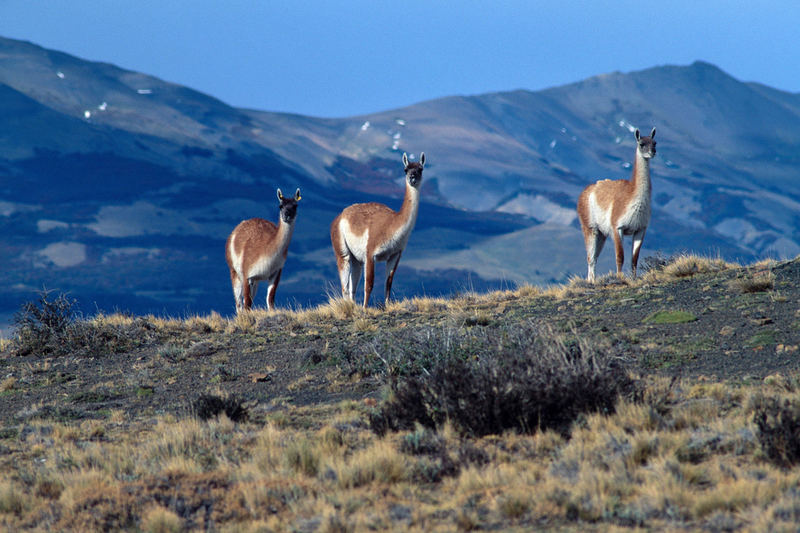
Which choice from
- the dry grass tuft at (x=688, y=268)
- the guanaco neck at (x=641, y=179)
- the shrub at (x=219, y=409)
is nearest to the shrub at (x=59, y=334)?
the shrub at (x=219, y=409)

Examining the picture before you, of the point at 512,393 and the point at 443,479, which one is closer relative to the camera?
the point at 443,479

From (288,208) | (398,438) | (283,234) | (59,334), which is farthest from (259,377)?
(288,208)

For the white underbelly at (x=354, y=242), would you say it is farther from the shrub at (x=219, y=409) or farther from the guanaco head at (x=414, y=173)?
the shrub at (x=219, y=409)

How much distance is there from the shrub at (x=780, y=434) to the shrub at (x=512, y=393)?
4.44 ft

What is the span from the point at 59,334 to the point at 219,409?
669 cm

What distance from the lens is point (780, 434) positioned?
585 centimetres

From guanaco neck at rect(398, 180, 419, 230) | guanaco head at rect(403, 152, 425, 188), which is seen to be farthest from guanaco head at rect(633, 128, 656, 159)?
guanaco neck at rect(398, 180, 419, 230)

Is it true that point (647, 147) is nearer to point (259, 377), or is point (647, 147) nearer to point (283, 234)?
point (283, 234)

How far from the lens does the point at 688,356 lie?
9.24 meters

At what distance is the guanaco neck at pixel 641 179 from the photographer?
15.4m

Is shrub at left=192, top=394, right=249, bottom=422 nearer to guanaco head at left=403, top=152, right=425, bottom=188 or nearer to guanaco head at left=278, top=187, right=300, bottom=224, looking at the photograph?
guanaco head at left=403, top=152, right=425, bottom=188

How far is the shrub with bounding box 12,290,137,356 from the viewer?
1347cm

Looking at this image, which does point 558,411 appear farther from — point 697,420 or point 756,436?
point 756,436

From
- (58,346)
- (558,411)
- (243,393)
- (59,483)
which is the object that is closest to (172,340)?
(58,346)
